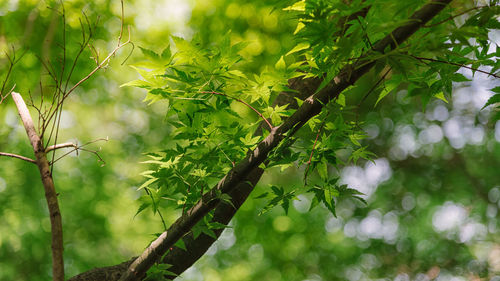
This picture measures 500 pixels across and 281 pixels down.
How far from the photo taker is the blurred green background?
21.9 feet

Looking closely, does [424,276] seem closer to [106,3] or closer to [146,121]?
[146,121]

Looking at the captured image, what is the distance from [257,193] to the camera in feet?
21.2

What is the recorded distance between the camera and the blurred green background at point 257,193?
6.68 m

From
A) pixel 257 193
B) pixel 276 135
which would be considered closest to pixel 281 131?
pixel 276 135

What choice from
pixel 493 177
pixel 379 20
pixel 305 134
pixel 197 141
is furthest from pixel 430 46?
pixel 493 177

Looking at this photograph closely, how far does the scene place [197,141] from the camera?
1425 mm

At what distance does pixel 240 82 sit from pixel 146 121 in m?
6.26

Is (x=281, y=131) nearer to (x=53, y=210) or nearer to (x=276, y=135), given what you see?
(x=276, y=135)

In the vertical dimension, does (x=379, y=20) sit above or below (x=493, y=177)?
above

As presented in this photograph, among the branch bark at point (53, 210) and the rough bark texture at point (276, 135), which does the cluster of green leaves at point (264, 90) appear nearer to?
the rough bark texture at point (276, 135)

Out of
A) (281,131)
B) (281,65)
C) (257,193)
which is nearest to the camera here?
(281,131)

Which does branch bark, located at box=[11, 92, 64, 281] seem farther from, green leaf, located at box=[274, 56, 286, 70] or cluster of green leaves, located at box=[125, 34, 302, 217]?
green leaf, located at box=[274, 56, 286, 70]

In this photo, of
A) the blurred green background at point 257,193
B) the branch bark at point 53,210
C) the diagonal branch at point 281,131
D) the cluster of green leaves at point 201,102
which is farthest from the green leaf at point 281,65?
the blurred green background at point 257,193

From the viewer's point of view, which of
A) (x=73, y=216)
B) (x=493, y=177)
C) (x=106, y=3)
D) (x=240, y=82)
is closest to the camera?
(x=240, y=82)
